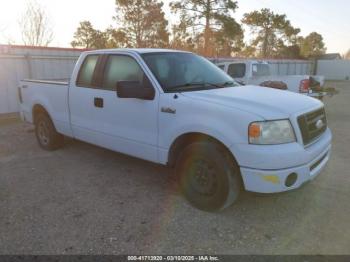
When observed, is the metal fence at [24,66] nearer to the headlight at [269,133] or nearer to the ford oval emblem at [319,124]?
the headlight at [269,133]

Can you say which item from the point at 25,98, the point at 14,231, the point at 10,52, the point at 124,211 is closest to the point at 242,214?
the point at 124,211

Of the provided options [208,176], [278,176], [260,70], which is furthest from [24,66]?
[278,176]

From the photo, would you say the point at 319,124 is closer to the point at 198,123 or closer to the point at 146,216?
the point at 198,123

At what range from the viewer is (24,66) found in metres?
9.97

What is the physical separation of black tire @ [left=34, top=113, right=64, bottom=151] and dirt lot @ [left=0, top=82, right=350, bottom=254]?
0.95 meters

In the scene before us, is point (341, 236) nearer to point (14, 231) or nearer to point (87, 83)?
point (14, 231)

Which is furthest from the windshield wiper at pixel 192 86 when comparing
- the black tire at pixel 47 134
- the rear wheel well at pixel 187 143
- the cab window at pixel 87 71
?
the black tire at pixel 47 134

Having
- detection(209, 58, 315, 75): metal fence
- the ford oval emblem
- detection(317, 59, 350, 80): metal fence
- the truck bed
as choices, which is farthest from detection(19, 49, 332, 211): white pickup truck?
detection(317, 59, 350, 80): metal fence

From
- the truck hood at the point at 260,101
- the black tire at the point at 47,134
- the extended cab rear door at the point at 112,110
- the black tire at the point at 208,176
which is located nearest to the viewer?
the truck hood at the point at 260,101

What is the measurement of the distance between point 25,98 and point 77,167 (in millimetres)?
2260

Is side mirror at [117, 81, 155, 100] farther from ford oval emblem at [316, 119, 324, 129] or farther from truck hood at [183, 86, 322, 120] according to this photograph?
ford oval emblem at [316, 119, 324, 129]

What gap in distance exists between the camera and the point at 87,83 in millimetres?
4688

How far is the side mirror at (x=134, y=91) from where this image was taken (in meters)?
3.53

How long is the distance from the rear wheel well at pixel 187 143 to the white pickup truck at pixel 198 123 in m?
0.01
